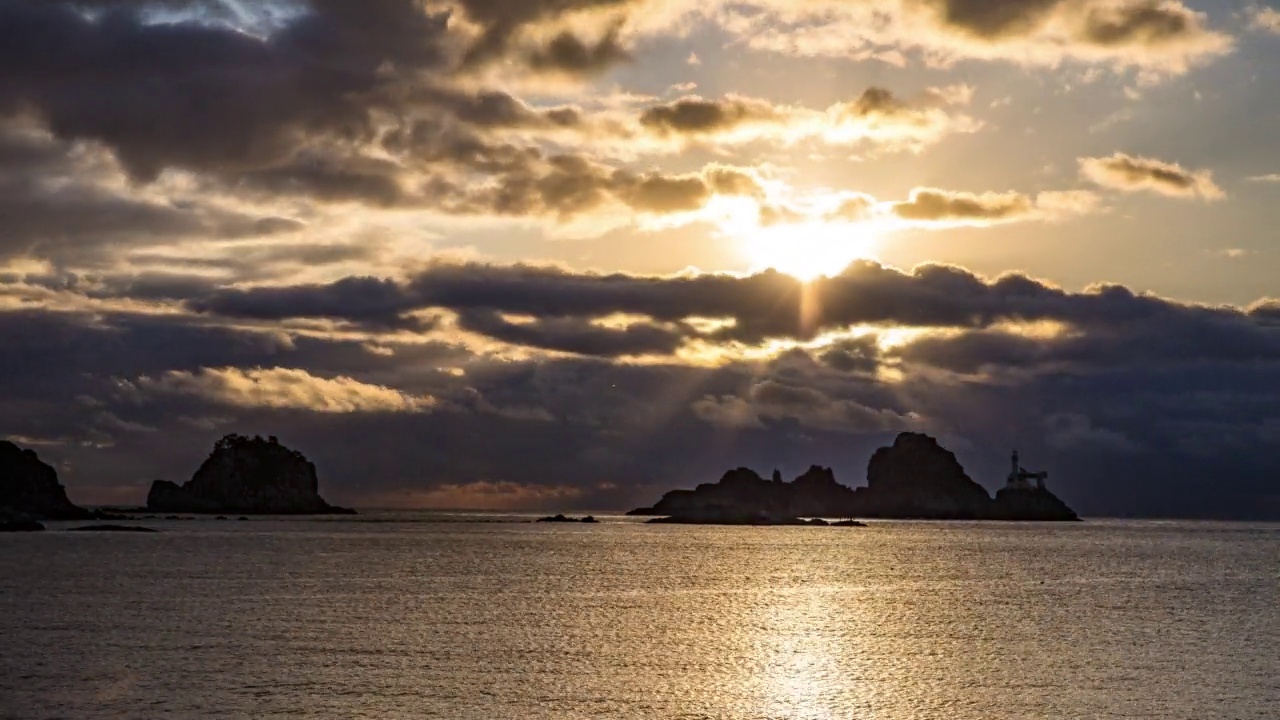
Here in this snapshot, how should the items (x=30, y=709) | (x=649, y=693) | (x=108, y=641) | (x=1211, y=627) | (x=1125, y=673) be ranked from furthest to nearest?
1. (x=1211, y=627)
2. (x=108, y=641)
3. (x=1125, y=673)
4. (x=649, y=693)
5. (x=30, y=709)

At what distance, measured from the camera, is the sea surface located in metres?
58.8

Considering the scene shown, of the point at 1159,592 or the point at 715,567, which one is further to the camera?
the point at 715,567

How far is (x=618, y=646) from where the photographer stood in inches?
3182

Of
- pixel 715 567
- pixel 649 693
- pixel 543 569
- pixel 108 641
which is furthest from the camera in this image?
pixel 715 567

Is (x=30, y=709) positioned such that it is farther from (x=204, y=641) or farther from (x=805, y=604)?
(x=805, y=604)

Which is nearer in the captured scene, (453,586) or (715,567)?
(453,586)

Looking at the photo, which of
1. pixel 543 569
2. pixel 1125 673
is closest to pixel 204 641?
pixel 1125 673

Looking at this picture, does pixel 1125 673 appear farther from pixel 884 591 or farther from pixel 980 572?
pixel 980 572

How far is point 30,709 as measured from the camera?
5347 cm

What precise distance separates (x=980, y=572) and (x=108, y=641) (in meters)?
122

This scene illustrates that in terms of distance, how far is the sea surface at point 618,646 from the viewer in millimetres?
58781

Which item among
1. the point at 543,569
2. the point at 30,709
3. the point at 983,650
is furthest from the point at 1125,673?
the point at 543,569

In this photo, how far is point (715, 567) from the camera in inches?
7008

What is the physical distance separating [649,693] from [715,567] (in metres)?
117
